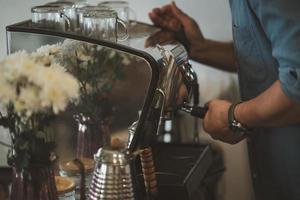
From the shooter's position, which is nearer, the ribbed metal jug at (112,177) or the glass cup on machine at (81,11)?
the ribbed metal jug at (112,177)

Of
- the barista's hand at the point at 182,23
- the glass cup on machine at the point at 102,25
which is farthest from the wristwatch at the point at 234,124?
the barista's hand at the point at 182,23

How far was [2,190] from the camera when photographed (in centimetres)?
98

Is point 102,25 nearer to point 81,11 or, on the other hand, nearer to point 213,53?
point 81,11

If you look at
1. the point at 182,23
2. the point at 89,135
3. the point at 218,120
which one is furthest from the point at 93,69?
the point at 182,23

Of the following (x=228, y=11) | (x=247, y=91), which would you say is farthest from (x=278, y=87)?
(x=228, y=11)

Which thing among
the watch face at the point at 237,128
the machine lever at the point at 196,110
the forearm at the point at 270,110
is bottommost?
the watch face at the point at 237,128

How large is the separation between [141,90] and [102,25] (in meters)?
0.23

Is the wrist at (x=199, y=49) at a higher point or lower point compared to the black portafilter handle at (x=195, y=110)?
higher

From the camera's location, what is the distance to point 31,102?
0.78m

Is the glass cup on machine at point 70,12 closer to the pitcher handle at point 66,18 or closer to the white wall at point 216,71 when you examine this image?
the pitcher handle at point 66,18

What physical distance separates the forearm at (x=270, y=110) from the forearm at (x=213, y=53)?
0.50 meters

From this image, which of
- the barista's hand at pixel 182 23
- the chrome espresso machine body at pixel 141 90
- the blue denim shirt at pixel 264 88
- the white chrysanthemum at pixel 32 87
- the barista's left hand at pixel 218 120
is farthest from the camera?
the barista's hand at pixel 182 23

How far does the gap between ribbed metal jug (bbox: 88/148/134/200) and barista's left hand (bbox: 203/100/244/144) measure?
0.39 meters

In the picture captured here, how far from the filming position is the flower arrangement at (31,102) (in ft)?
2.56
